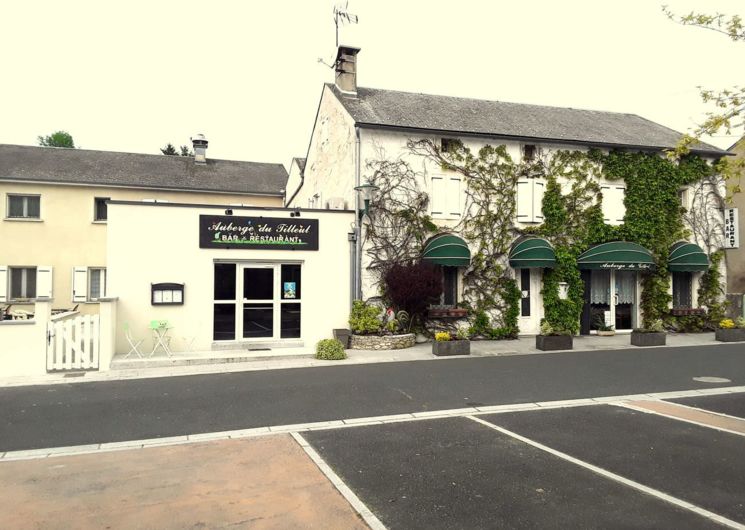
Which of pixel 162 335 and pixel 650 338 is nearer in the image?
pixel 162 335

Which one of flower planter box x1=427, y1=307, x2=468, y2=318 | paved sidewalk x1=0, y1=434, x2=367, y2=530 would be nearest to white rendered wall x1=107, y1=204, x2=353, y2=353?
flower planter box x1=427, y1=307, x2=468, y2=318

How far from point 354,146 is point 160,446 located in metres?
11.6

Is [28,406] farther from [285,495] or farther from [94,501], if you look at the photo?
[285,495]

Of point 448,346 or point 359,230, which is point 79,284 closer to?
point 359,230

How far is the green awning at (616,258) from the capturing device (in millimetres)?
17125

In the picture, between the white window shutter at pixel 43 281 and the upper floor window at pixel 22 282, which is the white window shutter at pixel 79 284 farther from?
the upper floor window at pixel 22 282

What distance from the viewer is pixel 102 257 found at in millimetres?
23453

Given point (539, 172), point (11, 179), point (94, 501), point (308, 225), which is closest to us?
point (94, 501)

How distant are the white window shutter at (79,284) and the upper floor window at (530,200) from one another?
18505 mm

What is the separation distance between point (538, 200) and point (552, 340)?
5.10m

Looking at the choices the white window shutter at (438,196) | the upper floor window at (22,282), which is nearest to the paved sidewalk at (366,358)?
the white window shutter at (438,196)

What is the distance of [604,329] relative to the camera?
18.0m

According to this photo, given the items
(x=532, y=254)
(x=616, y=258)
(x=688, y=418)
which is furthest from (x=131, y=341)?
(x=616, y=258)

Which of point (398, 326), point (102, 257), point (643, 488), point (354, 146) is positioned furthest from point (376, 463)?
point (102, 257)
